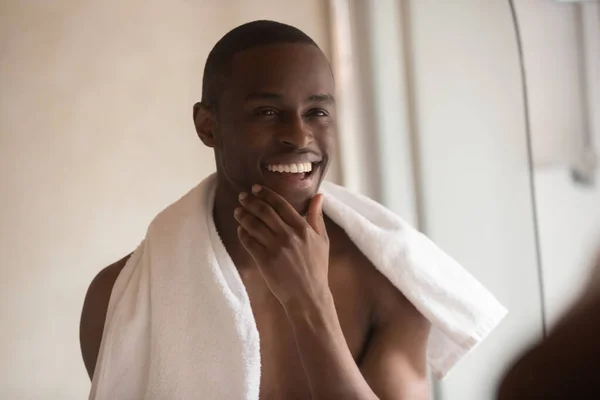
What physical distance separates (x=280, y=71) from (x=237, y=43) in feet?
0.25

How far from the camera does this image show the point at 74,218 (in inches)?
34.3

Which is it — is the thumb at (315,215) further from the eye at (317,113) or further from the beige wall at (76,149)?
the beige wall at (76,149)

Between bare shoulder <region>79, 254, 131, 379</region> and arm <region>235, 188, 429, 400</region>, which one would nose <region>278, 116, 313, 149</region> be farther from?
bare shoulder <region>79, 254, 131, 379</region>

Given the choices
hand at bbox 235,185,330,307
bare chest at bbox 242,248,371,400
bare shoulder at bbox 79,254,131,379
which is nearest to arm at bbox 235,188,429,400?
hand at bbox 235,185,330,307

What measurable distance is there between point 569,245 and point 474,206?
0.62ft

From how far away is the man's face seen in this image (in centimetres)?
68

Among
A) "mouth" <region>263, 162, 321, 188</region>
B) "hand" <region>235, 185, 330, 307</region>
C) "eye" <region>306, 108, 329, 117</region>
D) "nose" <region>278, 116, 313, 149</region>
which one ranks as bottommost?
"hand" <region>235, 185, 330, 307</region>

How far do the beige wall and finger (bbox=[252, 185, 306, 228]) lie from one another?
33cm

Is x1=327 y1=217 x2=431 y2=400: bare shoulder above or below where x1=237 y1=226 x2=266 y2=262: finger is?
below

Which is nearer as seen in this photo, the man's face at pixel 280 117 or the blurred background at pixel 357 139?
the man's face at pixel 280 117

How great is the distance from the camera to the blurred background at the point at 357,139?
84 centimetres

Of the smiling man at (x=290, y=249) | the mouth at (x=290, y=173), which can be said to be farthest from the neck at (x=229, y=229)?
the mouth at (x=290, y=173)

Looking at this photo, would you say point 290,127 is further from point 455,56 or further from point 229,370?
point 455,56

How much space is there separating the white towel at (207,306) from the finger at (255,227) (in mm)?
90
